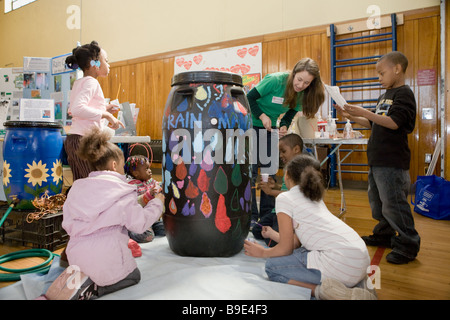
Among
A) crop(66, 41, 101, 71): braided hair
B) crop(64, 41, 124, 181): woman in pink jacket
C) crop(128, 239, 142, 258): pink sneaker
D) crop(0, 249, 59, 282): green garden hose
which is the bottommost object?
crop(0, 249, 59, 282): green garden hose

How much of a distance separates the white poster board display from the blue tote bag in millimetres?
3074

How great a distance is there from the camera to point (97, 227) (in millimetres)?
1174

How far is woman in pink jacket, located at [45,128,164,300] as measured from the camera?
3.81 ft

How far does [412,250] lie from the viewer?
1.69 metres

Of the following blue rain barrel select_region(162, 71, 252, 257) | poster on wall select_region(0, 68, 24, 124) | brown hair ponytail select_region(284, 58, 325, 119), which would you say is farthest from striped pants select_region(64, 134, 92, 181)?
poster on wall select_region(0, 68, 24, 124)

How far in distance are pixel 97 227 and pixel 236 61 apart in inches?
170

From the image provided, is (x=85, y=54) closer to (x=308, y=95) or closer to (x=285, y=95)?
(x=285, y=95)

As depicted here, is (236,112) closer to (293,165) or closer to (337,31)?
(293,165)

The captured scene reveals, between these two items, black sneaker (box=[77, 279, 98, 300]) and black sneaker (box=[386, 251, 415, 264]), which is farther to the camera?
black sneaker (box=[386, 251, 415, 264])

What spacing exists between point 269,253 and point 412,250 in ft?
2.72

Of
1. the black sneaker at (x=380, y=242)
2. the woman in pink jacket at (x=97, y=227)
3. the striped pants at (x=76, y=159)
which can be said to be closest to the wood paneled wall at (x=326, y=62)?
the black sneaker at (x=380, y=242)

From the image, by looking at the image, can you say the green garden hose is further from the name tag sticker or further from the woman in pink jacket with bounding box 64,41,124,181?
the name tag sticker
